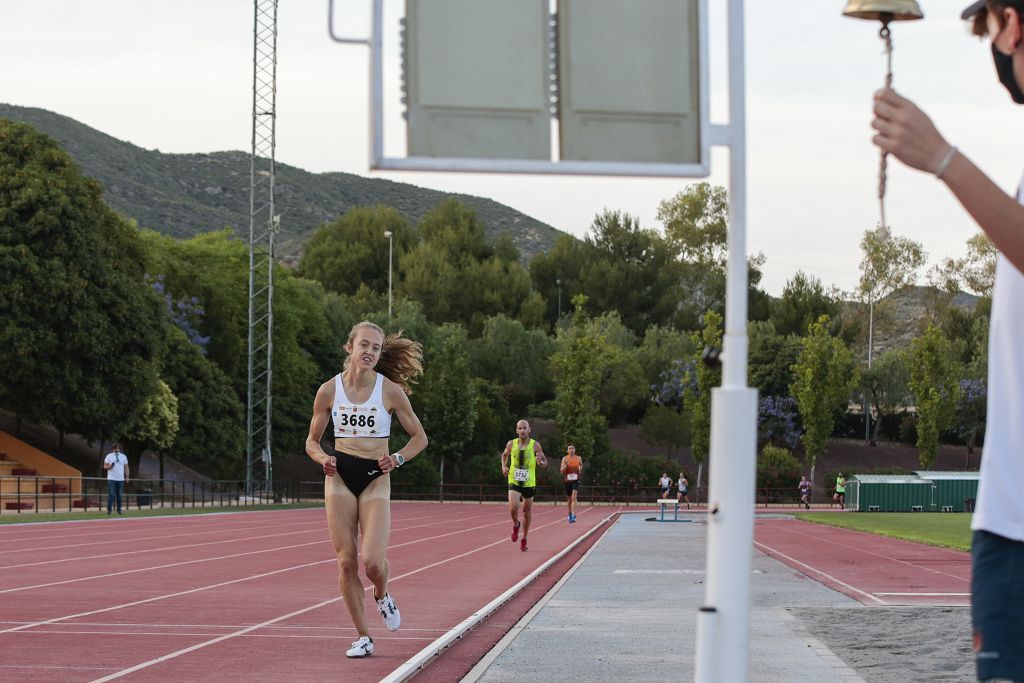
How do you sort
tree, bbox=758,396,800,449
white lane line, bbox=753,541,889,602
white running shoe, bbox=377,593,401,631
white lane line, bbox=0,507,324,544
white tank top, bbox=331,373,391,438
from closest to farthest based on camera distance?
white tank top, bbox=331,373,391,438 < white running shoe, bbox=377,593,401,631 < white lane line, bbox=753,541,889,602 < white lane line, bbox=0,507,324,544 < tree, bbox=758,396,800,449

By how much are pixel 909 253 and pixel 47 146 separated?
75232 mm

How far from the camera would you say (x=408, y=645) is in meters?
10.0

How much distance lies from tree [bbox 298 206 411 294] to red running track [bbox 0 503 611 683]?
83.4 meters

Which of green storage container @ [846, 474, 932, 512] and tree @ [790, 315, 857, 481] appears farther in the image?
tree @ [790, 315, 857, 481]

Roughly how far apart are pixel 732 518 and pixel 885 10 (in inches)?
Result: 56.3

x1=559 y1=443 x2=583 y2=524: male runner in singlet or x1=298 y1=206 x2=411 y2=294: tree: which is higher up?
x1=298 y1=206 x2=411 y2=294: tree

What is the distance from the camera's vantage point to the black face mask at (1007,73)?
3.17 m

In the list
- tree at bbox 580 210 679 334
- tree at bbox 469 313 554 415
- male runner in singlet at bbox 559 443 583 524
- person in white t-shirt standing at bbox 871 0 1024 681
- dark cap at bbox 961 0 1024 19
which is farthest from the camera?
tree at bbox 580 210 679 334

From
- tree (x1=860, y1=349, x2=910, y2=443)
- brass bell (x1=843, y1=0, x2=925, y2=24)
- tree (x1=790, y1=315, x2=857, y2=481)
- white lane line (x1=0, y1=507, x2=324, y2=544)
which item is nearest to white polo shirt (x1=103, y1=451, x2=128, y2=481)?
white lane line (x1=0, y1=507, x2=324, y2=544)

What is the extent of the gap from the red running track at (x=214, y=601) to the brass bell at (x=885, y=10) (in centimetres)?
577

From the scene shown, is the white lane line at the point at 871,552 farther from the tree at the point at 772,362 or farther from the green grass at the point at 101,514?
the tree at the point at 772,362

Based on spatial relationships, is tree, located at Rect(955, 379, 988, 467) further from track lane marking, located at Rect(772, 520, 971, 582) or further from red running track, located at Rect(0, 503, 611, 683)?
red running track, located at Rect(0, 503, 611, 683)

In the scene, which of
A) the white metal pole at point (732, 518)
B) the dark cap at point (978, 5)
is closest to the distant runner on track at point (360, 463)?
the white metal pole at point (732, 518)

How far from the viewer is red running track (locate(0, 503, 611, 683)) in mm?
9016
